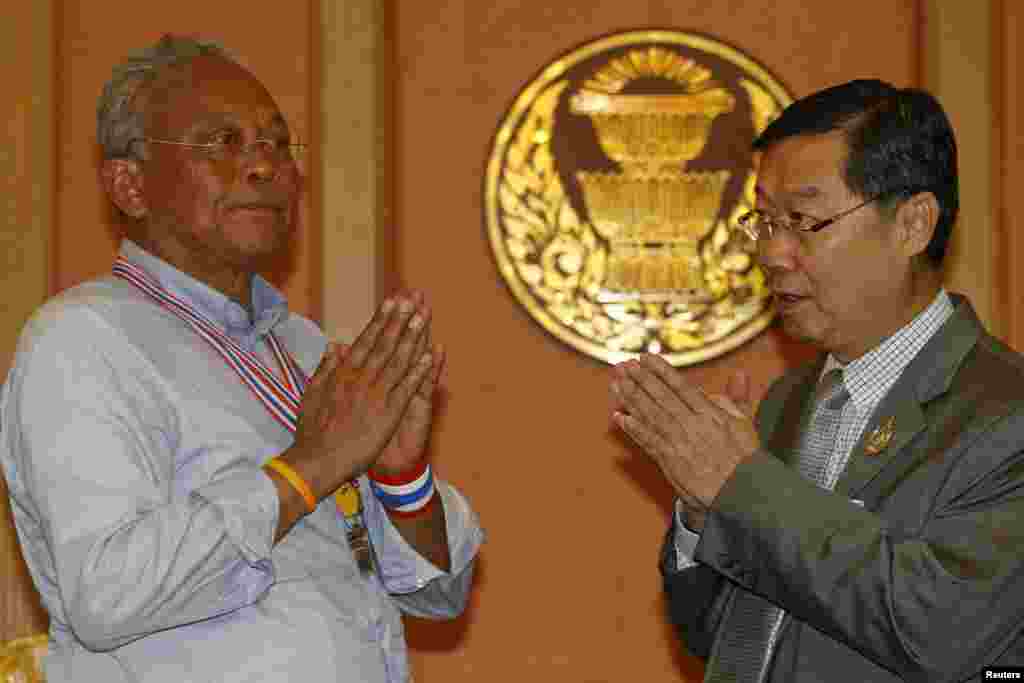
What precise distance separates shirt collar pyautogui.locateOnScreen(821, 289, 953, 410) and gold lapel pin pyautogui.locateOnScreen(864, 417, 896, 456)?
0.29 feet

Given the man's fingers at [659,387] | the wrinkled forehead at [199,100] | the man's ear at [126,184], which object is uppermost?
the wrinkled forehead at [199,100]

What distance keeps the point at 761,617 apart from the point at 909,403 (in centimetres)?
39

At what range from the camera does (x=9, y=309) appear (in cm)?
342

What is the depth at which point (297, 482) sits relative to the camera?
185 cm

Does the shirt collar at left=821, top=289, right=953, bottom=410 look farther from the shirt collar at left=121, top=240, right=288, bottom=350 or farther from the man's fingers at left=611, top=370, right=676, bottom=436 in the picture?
the shirt collar at left=121, top=240, right=288, bottom=350

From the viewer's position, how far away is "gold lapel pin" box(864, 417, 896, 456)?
1.97 m

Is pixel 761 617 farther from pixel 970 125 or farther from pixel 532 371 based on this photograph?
pixel 970 125

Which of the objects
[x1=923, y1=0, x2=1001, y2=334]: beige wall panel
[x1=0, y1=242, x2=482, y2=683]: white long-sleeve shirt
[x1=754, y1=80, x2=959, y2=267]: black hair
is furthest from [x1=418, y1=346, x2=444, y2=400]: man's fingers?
[x1=923, y1=0, x2=1001, y2=334]: beige wall panel

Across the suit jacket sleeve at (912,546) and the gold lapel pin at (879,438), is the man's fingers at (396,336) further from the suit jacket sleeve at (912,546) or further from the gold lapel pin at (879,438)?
the gold lapel pin at (879,438)

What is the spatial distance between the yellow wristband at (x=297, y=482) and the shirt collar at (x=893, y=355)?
2.79 feet

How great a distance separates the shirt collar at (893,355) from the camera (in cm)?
209

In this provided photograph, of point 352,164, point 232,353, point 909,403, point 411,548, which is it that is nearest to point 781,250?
point 909,403

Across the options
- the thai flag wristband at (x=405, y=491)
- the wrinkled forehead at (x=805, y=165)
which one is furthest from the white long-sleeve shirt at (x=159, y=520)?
the wrinkled forehead at (x=805, y=165)

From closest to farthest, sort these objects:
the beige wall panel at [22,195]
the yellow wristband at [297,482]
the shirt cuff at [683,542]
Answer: the yellow wristband at [297,482] → the shirt cuff at [683,542] → the beige wall panel at [22,195]
